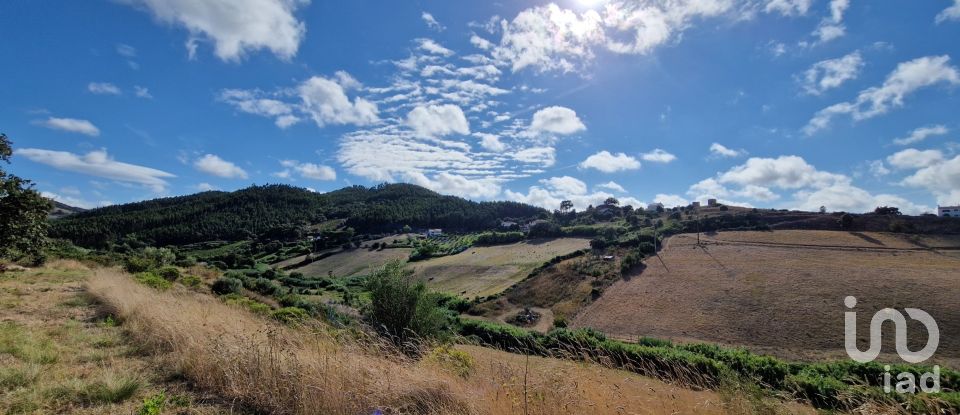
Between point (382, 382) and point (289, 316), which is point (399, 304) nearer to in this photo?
point (289, 316)

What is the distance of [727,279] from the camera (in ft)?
145

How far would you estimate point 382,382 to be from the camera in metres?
3.82

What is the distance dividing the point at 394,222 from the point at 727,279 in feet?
314

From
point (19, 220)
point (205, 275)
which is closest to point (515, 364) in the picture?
point (19, 220)

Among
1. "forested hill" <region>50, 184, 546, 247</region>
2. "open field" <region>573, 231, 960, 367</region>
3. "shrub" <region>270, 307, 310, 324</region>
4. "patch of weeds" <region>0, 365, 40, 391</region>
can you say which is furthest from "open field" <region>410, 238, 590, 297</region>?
"patch of weeds" <region>0, 365, 40, 391</region>

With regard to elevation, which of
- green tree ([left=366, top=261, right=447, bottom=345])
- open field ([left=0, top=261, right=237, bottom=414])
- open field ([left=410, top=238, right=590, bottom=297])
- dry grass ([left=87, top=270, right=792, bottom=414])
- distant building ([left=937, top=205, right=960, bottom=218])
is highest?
distant building ([left=937, top=205, right=960, bottom=218])

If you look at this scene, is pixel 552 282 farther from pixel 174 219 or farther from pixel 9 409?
pixel 174 219

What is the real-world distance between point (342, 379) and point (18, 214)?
20.0 m

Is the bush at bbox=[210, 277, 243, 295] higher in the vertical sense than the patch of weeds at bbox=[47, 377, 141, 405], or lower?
lower

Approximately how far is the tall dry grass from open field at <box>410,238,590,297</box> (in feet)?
160

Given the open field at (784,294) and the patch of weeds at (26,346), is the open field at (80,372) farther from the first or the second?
the open field at (784,294)

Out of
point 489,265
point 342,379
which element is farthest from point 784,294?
point 342,379

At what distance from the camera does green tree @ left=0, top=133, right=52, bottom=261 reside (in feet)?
48.9

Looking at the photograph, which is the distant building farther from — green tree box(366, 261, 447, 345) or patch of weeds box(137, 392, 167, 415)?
patch of weeds box(137, 392, 167, 415)
